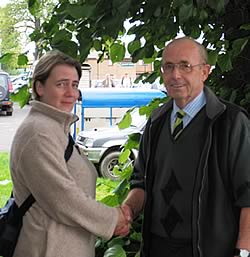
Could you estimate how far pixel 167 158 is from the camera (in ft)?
6.50

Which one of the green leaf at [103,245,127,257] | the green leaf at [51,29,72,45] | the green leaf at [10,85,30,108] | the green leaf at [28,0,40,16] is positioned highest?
the green leaf at [28,0,40,16]

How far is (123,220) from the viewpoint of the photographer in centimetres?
211

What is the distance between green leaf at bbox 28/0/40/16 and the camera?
239 centimetres

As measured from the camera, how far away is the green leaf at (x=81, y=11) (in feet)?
6.23

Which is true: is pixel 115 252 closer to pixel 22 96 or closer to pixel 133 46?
pixel 22 96

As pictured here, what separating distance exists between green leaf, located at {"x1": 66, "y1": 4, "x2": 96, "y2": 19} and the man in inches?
13.8

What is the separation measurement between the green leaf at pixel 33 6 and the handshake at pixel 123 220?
1064 millimetres

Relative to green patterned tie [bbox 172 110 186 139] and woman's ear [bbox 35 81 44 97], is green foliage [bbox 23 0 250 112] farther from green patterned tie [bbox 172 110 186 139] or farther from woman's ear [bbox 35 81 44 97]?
green patterned tie [bbox 172 110 186 139]

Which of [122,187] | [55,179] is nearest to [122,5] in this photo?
[55,179]

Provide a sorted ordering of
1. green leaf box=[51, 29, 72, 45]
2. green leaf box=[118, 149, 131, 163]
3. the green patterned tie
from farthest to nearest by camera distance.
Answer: green leaf box=[118, 149, 131, 163]
green leaf box=[51, 29, 72, 45]
the green patterned tie

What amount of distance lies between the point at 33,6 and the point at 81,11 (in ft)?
2.00

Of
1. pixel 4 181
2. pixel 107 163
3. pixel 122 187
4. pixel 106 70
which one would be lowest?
pixel 107 163

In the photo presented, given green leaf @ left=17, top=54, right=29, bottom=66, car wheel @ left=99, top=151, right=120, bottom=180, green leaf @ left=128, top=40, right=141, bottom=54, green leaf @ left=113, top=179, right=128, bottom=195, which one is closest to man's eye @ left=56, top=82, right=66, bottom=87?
green leaf @ left=17, top=54, right=29, bottom=66

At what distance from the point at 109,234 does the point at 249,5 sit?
145 centimetres
